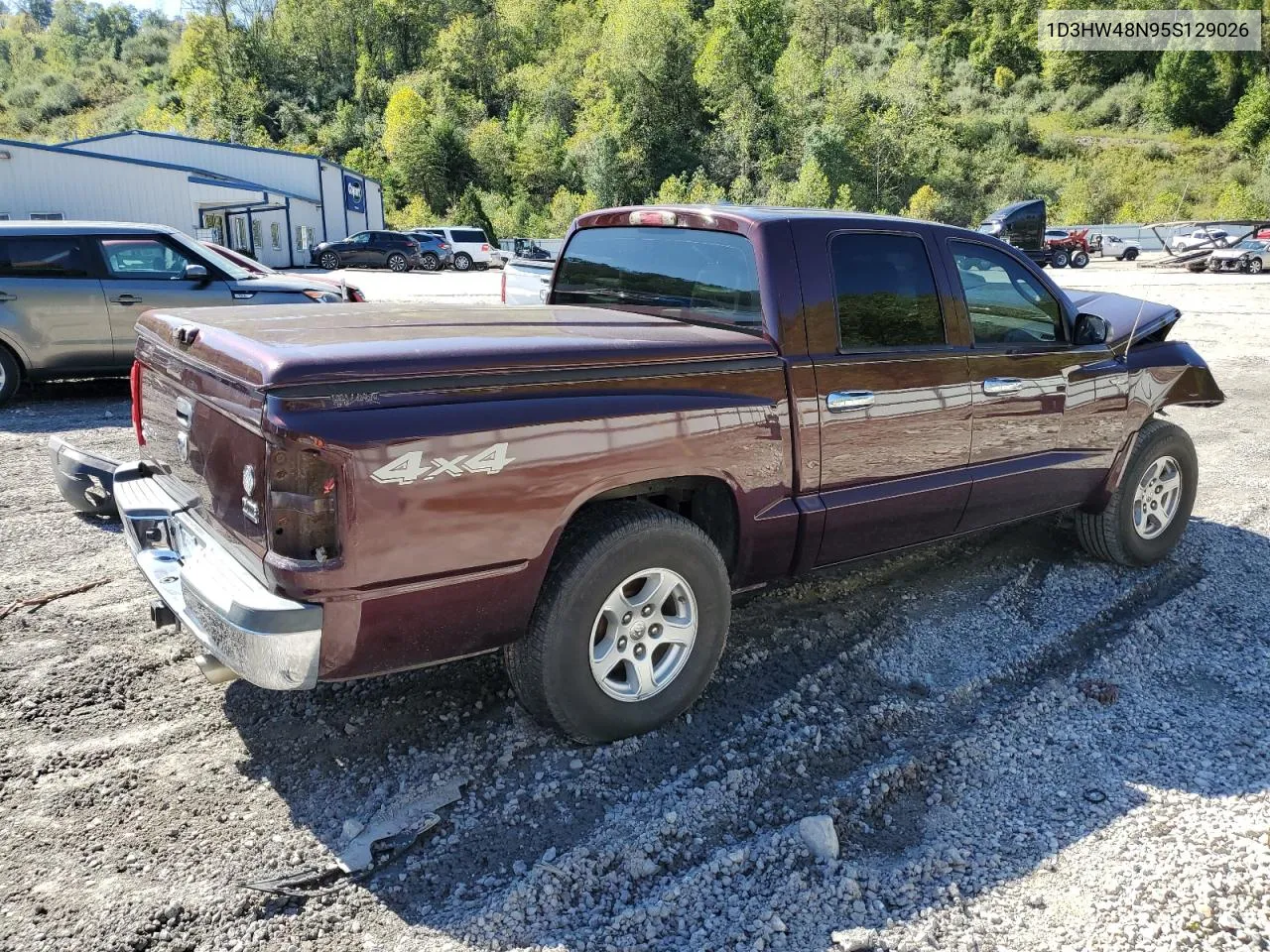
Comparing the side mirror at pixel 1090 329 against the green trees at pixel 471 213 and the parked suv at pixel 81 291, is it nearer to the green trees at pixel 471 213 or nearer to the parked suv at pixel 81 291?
the parked suv at pixel 81 291

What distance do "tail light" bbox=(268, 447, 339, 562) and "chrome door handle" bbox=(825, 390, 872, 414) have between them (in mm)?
1935

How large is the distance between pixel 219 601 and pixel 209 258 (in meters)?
8.12

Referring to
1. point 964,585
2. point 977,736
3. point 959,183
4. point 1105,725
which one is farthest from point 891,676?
point 959,183

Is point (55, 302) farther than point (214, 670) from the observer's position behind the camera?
Yes

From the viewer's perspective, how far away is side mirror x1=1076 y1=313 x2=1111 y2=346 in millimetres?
4582

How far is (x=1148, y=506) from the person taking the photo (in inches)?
201

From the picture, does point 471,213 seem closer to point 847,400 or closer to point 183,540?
point 847,400

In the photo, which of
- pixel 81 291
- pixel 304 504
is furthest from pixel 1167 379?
pixel 81 291

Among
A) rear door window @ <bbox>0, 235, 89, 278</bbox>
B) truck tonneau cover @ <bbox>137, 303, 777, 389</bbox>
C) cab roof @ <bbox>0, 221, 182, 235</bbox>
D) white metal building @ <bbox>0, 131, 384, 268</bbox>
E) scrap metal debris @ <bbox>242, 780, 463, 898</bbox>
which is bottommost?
scrap metal debris @ <bbox>242, 780, 463, 898</bbox>

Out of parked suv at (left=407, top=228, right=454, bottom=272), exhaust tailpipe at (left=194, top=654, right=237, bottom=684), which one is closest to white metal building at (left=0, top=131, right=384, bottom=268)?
parked suv at (left=407, top=228, right=454, bottom=272)

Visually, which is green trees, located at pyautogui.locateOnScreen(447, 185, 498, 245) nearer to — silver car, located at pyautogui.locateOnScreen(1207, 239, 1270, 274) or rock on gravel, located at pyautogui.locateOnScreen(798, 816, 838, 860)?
silver car, located at pyautogui.locateOnScreen(1207, 239, 1270, 274)

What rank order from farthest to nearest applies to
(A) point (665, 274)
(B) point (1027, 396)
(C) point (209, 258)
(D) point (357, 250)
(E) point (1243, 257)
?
(D) point (357, 250), (E) point (1243, 257), (C) point (209, 258), (B) point (1027, 396), (A) point (665, 274)

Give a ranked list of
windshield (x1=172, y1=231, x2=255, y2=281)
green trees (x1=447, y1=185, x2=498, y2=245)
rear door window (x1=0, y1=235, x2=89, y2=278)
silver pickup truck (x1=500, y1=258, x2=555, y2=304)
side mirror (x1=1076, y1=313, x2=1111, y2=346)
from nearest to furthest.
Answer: side mirror (x1=1076, y1=313, x2=1111, y2=346), rear door window (x1=0, y1=235, x2=89, y2=278), windshield (x1=172, y1=231, x2=255, y2=281), silver pickup truck (x1=500, y1=258, x2=555, y2=304), green trees (x1=447, y1=185, x2=498, y2=245)

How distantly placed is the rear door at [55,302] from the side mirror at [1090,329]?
8.56 metres
